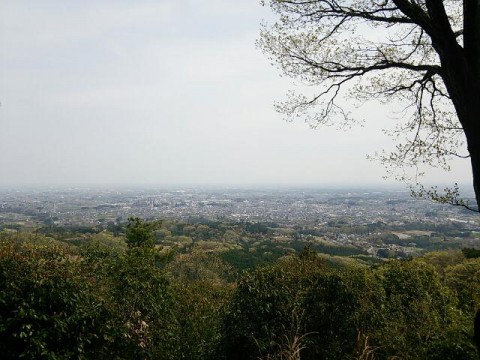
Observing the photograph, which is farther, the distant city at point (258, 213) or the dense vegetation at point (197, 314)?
the distant city at point (258, 213)

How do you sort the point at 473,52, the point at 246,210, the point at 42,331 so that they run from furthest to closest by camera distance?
1. the point at 246,210
2. the point at 42,331
3. the point at 473,52

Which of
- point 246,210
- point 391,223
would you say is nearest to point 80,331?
point 391,223

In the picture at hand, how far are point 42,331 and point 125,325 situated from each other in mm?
1771

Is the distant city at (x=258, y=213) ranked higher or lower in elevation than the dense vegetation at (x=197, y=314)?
lower

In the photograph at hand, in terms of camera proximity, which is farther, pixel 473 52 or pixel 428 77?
pixel 428 77

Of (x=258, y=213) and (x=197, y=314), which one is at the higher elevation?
(x=197, y=314)

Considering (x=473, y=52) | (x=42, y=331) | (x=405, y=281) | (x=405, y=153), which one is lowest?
(x=405, y=281)

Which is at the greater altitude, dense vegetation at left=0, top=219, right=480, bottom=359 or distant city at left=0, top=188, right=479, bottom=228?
dense vegetation at left=0, top=219, right=480, bottom=359

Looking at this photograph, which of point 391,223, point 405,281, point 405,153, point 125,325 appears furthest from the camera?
point 391,223

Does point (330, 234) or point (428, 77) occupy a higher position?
point (428, 77)

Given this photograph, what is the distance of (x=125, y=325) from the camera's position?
312 inches

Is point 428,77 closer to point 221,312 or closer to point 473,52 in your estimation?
point 473,52

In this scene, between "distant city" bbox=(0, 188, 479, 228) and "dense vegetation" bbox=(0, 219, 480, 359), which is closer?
"dense vegetation" bbox=(0, 219, 480, 359)

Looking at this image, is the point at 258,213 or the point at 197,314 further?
the point at 258,213
